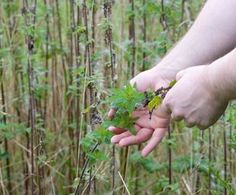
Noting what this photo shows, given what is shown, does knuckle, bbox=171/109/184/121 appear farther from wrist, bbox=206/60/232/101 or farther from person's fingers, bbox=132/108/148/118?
person's fingers, bbox=132/108/148/118

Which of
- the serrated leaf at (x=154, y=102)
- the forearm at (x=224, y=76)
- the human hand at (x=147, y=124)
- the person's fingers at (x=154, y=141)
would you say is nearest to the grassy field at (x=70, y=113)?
the human hand at (x=147, y=124)

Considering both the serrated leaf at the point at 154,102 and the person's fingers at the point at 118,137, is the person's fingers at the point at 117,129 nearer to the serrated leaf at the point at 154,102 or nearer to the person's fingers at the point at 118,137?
the person's fingers at the point at 118,137

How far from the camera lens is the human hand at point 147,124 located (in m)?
1.73

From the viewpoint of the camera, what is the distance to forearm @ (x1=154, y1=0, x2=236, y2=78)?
1.76 metres

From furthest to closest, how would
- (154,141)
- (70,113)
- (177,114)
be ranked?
(70,113), (154,141), (177,114)

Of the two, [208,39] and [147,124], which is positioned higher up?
[208,39]

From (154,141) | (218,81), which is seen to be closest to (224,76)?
(218,81)

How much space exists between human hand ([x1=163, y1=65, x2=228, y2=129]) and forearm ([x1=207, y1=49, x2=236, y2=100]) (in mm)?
12

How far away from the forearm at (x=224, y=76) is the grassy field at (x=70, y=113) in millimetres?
910

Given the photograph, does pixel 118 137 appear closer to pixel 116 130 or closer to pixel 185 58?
pixel 116 130

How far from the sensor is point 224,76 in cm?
138

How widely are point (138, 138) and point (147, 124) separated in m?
0.06

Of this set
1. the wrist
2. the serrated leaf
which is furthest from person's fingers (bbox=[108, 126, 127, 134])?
the wrist

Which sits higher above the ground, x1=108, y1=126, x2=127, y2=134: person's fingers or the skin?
the skin
